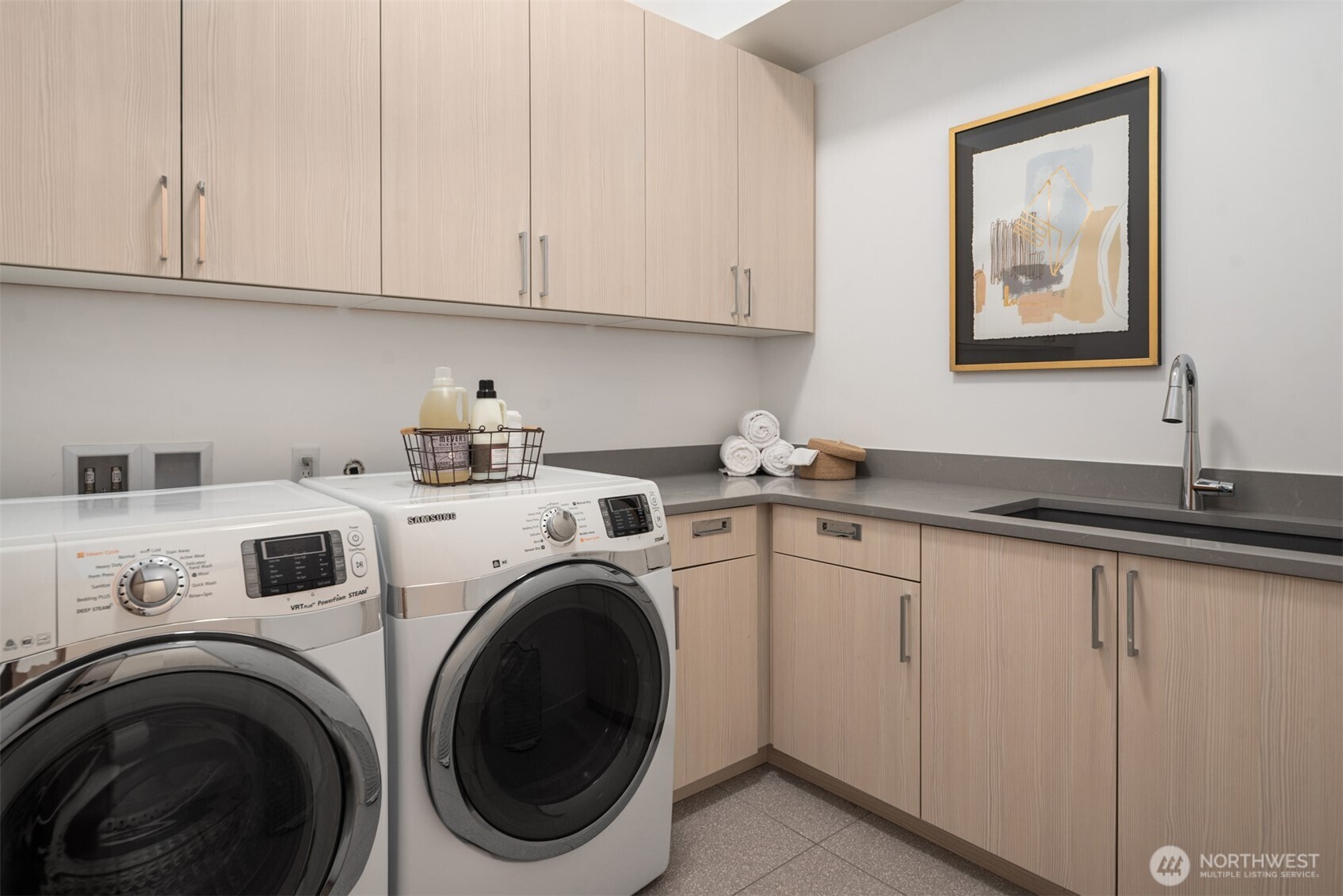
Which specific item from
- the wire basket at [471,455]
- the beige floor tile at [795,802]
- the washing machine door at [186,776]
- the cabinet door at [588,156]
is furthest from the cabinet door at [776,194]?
the washing machine door at [186,776]

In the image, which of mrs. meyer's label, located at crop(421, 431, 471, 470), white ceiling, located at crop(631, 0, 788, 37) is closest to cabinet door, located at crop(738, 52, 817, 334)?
white ceiling, located at crop(631, 0, 788, 37)

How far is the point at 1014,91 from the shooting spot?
2195 millimetres

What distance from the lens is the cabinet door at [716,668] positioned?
200 cm

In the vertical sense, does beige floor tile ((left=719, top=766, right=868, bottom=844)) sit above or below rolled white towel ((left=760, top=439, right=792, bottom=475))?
below

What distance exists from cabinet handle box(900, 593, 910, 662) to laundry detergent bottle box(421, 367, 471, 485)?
3.63ft

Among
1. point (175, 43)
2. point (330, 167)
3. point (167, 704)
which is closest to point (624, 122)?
point (330, 167)

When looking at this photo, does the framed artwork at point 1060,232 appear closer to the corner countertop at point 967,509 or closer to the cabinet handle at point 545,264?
the corner countertop at point 967,509

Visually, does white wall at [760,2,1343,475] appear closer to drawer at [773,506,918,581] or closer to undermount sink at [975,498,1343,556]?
undermount sink at [975,498,1343,556]

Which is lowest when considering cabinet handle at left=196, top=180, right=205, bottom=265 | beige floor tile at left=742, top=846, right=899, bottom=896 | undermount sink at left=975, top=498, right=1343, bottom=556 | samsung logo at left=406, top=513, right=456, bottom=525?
beige floor tile at left=742, top=846, right=899, bottom=896

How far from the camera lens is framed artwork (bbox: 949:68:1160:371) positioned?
1924mm

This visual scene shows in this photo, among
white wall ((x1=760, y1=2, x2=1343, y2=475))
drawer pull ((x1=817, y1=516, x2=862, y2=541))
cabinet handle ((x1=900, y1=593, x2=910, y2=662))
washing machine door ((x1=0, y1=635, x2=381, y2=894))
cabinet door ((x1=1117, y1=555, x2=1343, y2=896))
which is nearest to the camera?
washing machine door ((x1=0, y1=635, x2=381, y2=894))

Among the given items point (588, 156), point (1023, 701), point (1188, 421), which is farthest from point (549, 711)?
point (1188, 421)

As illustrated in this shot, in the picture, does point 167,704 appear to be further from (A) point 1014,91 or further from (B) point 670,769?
(A) point 1014,91

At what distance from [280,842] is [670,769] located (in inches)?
32.3
